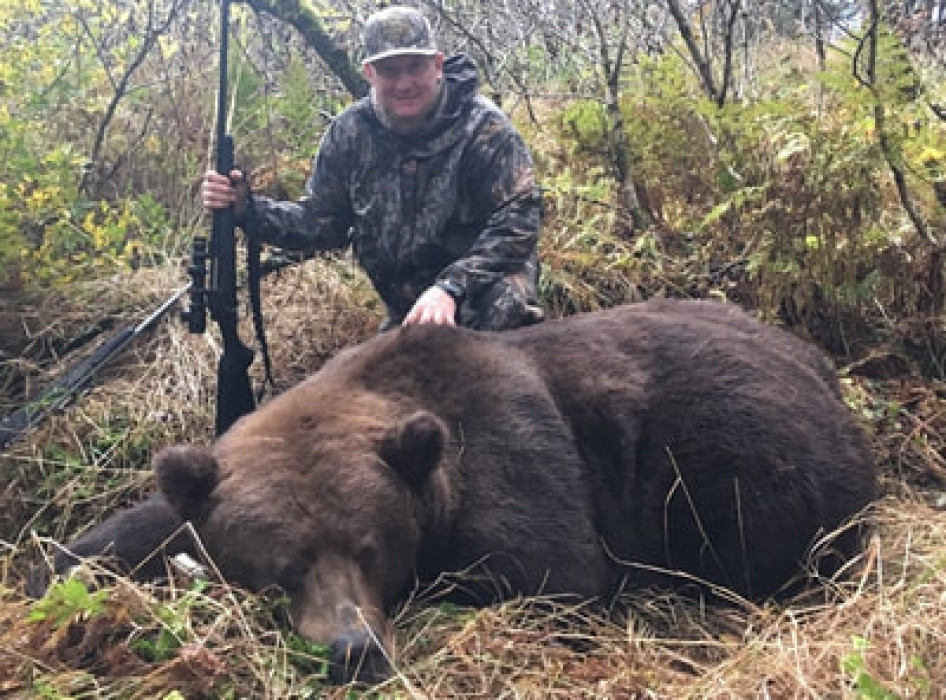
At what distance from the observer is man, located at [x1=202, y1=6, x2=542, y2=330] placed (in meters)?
5.38

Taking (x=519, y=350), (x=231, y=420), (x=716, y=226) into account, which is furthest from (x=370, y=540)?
(x=716, y=226)

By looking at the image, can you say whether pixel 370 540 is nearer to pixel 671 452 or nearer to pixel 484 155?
pixel 671 452

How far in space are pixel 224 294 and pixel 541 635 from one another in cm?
248

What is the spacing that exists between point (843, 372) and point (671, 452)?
1.64 metres

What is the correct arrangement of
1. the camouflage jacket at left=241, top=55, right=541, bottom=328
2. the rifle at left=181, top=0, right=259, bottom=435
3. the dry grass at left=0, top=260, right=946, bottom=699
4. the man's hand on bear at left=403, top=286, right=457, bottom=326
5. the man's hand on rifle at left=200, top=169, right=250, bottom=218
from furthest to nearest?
the camouflage jacket at left=241, top=55, right=541, bottom=328
the man's hand on rifle at left=200, top=169, right=250, bottom=218
the rifle at left=181, top=0, right=259, bottom=435
the man's hand on bear at left=403, top=286, right=457, bottom=326
the dry grass at left=0, top=260, right=946, bottom=699

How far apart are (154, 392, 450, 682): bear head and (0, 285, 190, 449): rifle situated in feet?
6.19

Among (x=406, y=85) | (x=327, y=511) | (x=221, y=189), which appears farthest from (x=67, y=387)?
(x=327, y=511)

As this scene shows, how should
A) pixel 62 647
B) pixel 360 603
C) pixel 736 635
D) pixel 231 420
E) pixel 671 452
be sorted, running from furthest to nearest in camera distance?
pixel 231 420 → pixel 671 452 → pixel 736 635 → pixel 360 603 → pixel 62 647

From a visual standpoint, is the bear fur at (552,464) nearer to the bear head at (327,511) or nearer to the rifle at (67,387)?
the bear head at (327,511)

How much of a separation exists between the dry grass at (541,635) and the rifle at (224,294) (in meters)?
0.57

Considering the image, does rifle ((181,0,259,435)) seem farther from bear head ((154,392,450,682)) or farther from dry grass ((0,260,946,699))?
bear head ((154,392,450,682))

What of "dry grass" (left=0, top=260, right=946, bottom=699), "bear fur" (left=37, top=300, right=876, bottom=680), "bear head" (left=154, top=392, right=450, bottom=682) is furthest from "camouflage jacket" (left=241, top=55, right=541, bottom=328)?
"bear head" (left=154, top=392, right=450, bottom=682)

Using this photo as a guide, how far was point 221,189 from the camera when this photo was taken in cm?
531

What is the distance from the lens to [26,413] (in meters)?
5.32
